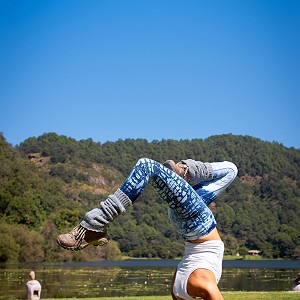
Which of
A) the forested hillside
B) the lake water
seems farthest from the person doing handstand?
the forested hillside

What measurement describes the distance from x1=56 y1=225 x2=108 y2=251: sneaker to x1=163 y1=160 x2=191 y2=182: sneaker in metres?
0.51

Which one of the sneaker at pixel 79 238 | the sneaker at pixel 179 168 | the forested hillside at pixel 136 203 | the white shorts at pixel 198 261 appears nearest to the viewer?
the sneaker at pixel 79 238

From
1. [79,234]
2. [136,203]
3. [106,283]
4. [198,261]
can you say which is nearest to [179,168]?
[198,261]

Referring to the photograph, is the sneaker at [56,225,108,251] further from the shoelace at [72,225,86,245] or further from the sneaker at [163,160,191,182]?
the sneaker at [163,160,191,182]

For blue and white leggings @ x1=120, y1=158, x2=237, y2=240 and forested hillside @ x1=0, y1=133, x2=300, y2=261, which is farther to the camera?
forested hillside @ x1=0, y1=133, x2=300, y2=261

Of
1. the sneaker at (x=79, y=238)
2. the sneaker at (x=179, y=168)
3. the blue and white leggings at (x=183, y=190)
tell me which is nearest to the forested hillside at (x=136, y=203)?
the blue and white leggings at (x=183, y=190)

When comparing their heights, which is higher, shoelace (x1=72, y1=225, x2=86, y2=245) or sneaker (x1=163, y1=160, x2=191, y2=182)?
sneaker (x1=163, y1=160, x2=191, y2=182)

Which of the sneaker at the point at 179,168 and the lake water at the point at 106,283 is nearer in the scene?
the sneaker at the point at 179,168

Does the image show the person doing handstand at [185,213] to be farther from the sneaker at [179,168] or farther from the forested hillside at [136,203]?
the forested hillside at [136,203]

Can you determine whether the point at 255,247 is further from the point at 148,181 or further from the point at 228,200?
the point at 148,181

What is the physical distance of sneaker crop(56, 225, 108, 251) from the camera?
3.05 meters

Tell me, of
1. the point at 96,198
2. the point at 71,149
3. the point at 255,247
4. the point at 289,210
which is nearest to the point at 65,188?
the point at 96,198

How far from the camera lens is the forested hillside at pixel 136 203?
7869 centimetres

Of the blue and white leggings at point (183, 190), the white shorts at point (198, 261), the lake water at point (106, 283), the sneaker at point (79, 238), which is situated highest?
the blue and white leggings at point (183, 190)
